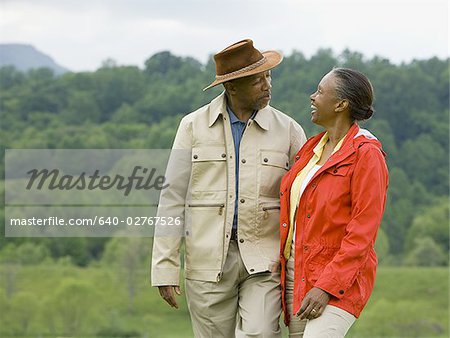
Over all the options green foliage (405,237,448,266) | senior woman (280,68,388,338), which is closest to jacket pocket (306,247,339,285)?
senior woman (280,68,388,338)

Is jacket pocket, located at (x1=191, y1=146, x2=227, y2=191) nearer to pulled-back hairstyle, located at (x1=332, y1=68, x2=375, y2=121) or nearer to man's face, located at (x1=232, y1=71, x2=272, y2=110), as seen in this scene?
man's face, located at (x1=232, y1=71, x2=272, y2=110)

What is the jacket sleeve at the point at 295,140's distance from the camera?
4.51m

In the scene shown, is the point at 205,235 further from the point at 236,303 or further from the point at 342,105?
the point at 342,105

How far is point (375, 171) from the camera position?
3764mm

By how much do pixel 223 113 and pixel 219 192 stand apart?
14.4 inches

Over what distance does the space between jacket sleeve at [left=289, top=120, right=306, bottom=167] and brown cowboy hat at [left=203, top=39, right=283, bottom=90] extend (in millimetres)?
333

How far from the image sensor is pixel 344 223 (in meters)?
3.84

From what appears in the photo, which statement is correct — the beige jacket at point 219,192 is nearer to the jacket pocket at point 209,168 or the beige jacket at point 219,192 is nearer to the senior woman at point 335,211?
the jacket pocket at point 209,168

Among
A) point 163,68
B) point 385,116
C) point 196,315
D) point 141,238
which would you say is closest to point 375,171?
point 196,315

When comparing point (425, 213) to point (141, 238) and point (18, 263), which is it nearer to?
point (141, 238)

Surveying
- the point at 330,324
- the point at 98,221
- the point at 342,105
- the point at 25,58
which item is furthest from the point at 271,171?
the point at 25,58

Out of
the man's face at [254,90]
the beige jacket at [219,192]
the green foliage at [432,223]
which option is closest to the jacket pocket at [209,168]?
the beige jacket at [219,192]

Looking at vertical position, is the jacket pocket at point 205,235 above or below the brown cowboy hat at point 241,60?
below

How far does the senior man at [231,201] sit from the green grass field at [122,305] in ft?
138
